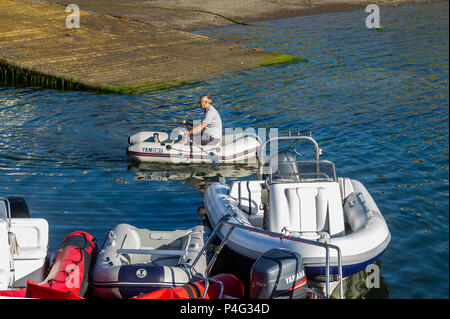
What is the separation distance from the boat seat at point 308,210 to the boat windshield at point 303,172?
0.20 metres

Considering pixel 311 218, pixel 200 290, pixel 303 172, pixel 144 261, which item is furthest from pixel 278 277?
pixel 303 172

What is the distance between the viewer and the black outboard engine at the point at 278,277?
21.3 feet

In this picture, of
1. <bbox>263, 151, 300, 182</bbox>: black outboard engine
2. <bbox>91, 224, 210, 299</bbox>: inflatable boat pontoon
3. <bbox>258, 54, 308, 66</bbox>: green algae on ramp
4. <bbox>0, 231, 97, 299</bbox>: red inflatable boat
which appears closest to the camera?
<bbox>0, 231, 97, 299</bbox>: red inflatable boat

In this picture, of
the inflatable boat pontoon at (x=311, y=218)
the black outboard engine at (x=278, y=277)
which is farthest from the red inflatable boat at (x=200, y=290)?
the inflatable boat pontoon at (x=311, y=218)

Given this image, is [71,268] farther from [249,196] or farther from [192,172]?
[192,172]

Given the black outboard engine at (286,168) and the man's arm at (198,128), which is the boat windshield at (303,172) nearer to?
the black outboard engine at (286,168)

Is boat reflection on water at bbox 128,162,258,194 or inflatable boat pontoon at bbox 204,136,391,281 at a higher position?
inflatable boat pontoon at bbox 204,136,391,281

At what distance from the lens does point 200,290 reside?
646 cm

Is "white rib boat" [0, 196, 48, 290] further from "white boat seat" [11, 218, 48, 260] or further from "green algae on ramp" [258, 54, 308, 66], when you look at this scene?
"green algae on ramp" [258, 54, 308, 66]

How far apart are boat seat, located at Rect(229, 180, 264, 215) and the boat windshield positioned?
965mm

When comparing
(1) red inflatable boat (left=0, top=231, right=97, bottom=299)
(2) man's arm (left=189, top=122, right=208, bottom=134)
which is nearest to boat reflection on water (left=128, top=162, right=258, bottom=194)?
(2) man's arm (left=189, top=122, right=208, bottom=134)

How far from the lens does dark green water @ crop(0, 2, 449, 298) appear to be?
9.68 m

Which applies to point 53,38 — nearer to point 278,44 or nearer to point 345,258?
point 278,44
